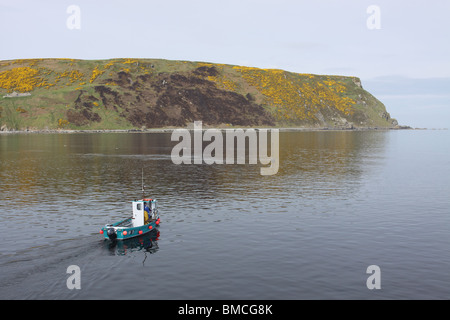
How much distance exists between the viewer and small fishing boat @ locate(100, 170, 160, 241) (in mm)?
37812

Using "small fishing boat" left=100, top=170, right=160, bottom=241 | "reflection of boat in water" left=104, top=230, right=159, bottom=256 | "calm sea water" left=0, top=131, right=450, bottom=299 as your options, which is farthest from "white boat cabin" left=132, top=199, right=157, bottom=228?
"calm sea water" left=0, top=131, right=450, bottom=299

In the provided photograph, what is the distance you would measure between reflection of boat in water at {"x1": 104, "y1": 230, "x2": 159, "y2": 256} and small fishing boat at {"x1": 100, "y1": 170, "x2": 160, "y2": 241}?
45cm

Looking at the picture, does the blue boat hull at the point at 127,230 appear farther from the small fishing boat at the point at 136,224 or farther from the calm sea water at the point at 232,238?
the calm sea water at the point at 232,238

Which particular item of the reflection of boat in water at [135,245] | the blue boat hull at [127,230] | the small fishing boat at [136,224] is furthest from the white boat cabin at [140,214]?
the reflection of boat in water at [135,245]

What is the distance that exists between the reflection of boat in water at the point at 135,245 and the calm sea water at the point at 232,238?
186 mm

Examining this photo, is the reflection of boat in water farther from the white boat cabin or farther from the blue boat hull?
the white boat cabin

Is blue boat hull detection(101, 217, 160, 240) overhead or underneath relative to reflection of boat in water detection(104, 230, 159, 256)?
overhead

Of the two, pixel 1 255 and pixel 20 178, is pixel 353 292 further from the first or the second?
pixel 20 178

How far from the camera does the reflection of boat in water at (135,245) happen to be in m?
36.1

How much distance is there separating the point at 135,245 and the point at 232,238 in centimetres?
953

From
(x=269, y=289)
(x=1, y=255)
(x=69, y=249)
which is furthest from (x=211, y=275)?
(x=1, y=255)

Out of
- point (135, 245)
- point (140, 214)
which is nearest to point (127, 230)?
point (135, 245)

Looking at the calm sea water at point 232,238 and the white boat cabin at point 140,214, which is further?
the white boat cabin at point 140,214

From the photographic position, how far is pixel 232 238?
128 ft
